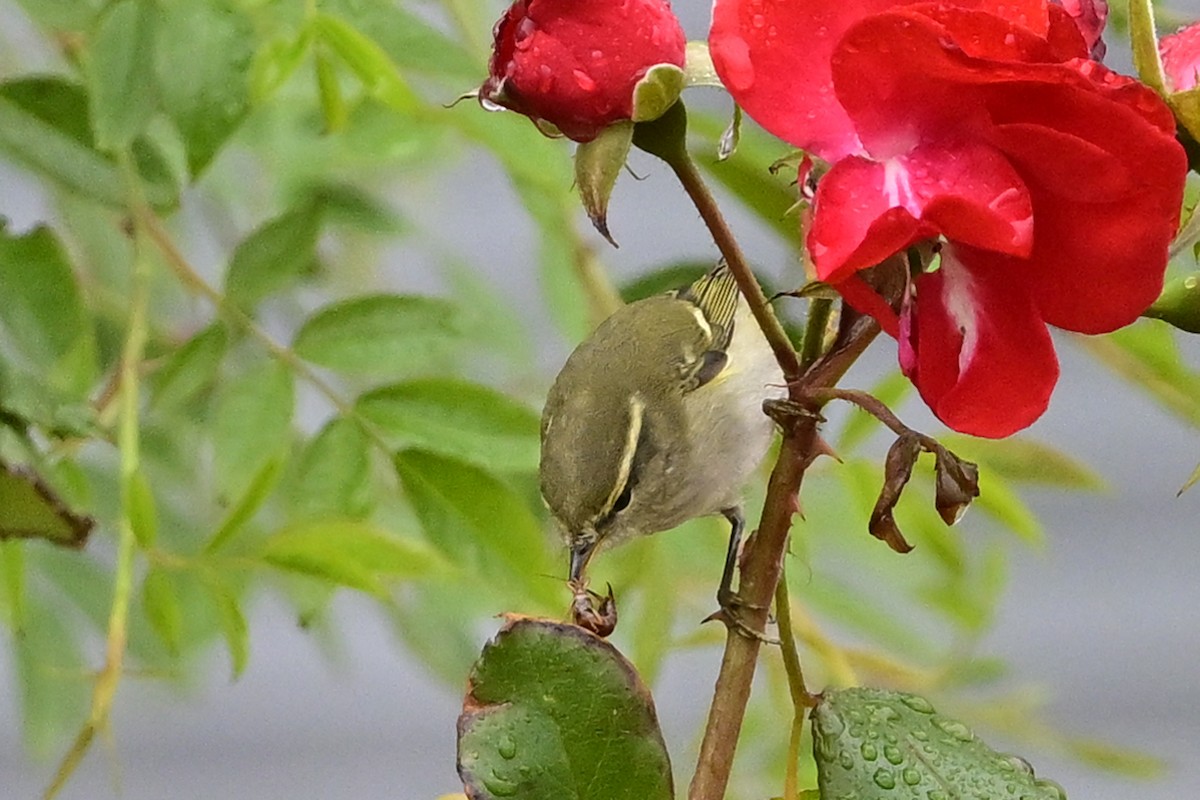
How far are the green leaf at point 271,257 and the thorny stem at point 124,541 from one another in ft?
0.12

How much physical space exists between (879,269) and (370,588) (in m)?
0.25

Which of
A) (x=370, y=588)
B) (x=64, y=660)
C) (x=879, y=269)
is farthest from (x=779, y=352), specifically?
(x=64, y=660)

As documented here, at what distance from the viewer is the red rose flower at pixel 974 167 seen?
0.67 feet

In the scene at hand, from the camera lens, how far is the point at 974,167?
0.21 meters

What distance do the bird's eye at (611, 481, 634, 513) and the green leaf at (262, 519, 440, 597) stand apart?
103 millimetres

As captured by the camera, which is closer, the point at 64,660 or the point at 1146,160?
the point at 1146,160

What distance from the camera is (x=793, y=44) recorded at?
0.22 meters

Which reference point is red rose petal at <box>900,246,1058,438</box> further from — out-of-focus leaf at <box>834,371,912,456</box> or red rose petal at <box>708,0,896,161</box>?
out-of-focus leaf at <box>834,371,912,456</box>

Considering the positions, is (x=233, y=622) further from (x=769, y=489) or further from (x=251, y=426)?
(x=769, y=489)

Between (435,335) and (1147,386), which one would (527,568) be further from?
(1147,386)

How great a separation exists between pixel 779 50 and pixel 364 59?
9.7 inches

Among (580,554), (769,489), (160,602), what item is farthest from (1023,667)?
(769,489)

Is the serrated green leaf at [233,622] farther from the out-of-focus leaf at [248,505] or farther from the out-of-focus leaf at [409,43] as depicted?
the out-of-focus leaf at [409,43]

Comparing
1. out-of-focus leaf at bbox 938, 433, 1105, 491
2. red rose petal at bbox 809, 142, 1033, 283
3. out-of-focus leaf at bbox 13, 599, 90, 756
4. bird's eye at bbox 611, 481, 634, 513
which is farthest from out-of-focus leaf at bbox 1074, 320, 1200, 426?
out-of-focus leaf at bbox 13, 599, 90, 756
